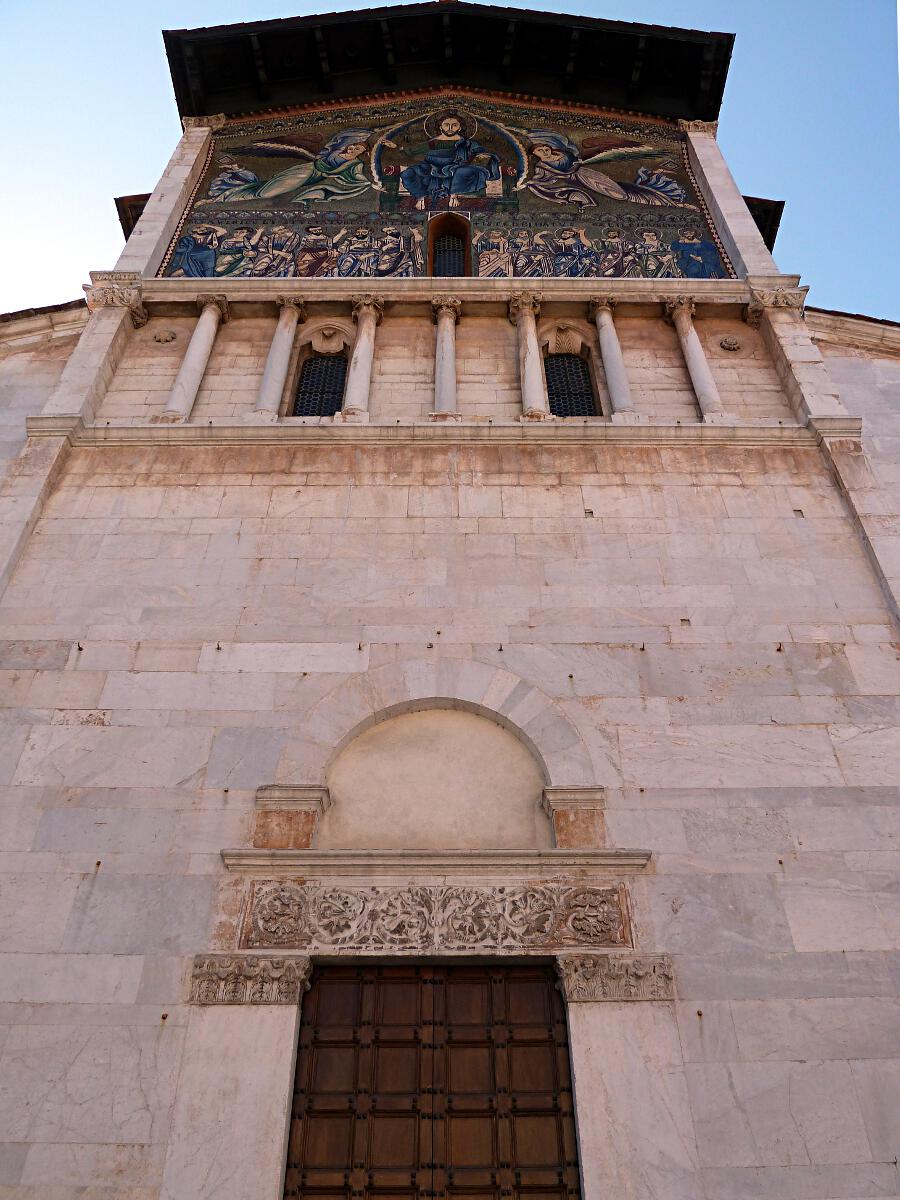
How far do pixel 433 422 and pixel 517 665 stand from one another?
10.9 ft

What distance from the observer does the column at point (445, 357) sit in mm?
10812

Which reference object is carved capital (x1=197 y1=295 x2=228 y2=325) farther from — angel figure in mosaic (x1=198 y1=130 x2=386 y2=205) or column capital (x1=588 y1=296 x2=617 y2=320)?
column capital (x1=588 y1=296 x2=617 y2=320)

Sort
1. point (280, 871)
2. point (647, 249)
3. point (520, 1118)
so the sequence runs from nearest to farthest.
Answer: point (520, 1118)
point (280, 871)
point (647, 249)

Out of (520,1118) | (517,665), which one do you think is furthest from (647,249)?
(520,1118)

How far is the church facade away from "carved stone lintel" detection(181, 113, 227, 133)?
423cm

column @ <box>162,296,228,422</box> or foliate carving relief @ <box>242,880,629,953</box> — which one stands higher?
column @ <box>162,296,228,422</box>

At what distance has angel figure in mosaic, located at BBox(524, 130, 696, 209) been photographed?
48.3 ft

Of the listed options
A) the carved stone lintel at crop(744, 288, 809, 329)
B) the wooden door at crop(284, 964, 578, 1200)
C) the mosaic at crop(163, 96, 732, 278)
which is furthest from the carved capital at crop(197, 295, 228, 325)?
the wooden door at crop(284, 964, 578, 1200)

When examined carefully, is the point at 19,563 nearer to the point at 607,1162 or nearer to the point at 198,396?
the point at 198,396

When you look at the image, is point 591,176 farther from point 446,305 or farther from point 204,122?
point 204,122

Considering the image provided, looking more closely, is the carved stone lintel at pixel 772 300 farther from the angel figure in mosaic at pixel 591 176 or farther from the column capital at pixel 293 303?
the column capital at pixel 293 303

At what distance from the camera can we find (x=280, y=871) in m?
7.18

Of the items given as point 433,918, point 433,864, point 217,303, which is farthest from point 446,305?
point 433,918

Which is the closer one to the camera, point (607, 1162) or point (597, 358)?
point (607, 1162)
